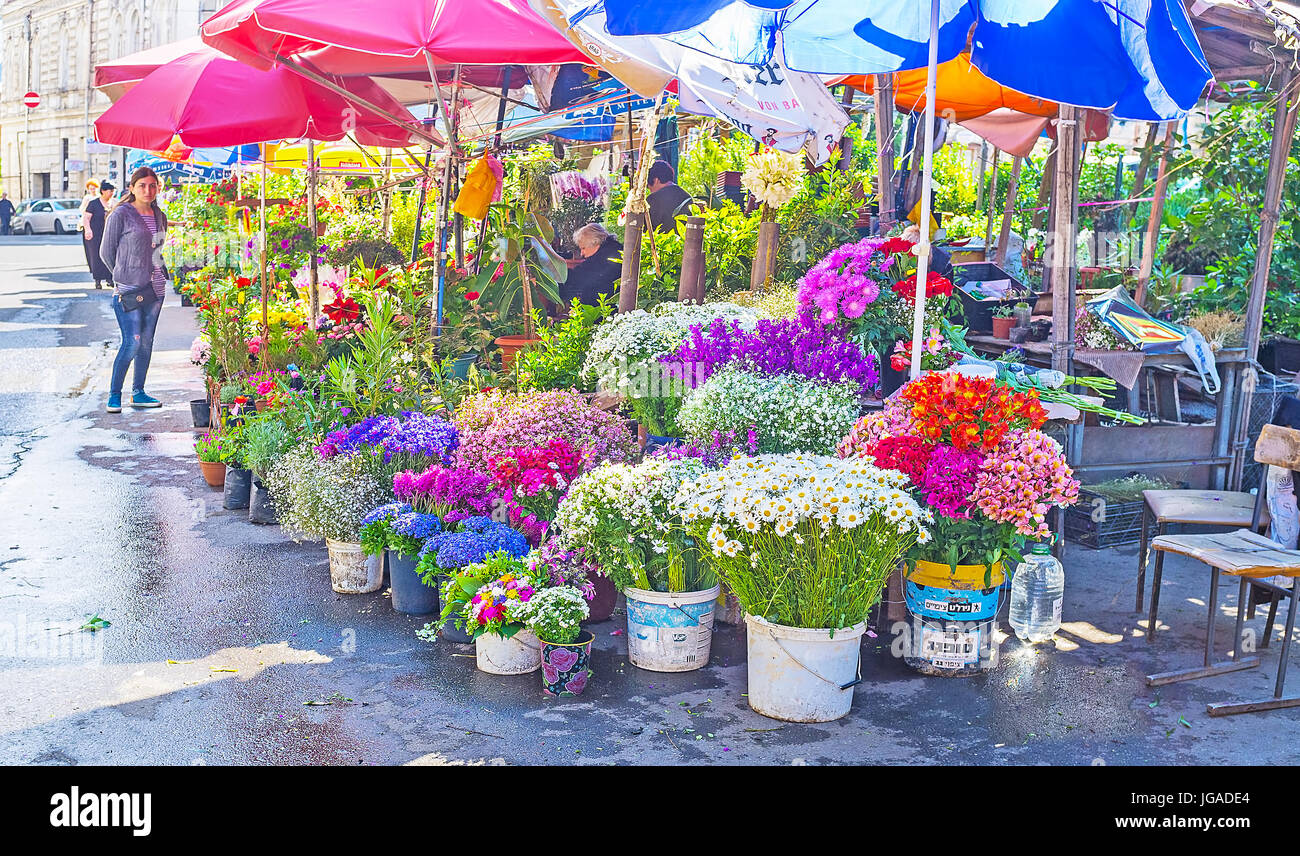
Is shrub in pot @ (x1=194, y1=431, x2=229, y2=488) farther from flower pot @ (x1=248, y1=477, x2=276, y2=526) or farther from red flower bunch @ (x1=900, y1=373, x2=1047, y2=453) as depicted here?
red flower bunch @ (x1=900, y1=373, x2=1047, y2=453)

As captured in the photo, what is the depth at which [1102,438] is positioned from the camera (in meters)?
7.12

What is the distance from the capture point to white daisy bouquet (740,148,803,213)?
7.71 m

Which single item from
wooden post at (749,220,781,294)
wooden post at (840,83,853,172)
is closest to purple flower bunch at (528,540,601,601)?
wooden post at (749,220,781,294)

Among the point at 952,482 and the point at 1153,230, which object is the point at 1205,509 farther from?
the point at 1153,230

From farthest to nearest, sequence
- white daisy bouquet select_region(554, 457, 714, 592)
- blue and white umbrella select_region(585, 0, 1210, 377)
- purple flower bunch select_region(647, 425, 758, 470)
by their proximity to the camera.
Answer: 1. purple flower bunch select_region(647, 425, 758, 470)
2. blue and white umbrella select_region(585, 0, 1210, 377)
3. white daisy bouquet select_region(554, 457, 714, 592)

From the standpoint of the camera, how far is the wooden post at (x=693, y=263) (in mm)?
7242

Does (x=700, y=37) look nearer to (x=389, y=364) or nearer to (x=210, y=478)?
(x=389, y=364)

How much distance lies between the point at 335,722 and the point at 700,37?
3999 mm

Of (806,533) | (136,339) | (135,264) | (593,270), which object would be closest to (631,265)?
(593,270)

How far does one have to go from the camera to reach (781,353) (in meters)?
5.88

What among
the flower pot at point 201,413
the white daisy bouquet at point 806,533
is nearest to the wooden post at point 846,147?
the white daisy bouquet at point 806,533

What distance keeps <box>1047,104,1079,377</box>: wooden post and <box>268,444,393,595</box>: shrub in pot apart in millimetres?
3869

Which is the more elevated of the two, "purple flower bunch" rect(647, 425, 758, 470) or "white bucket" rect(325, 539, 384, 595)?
"purple flower bunch" rect(647, 425, 758, 470)

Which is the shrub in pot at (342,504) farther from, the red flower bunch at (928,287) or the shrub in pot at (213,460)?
the red flower bunch at (928,287)
